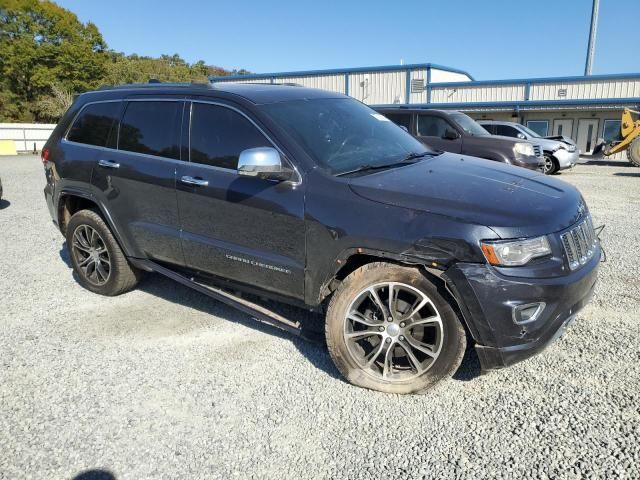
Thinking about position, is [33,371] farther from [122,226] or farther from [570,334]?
[570,334]

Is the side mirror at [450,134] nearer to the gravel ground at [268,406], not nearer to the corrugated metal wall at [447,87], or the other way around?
the gravel ground at [268,406]

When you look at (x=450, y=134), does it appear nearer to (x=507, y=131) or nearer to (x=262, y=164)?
(x=507, y=131)

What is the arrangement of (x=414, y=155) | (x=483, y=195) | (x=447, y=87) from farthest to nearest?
(x=447, y=87), (x=414, y=155), (x=483, y=195)

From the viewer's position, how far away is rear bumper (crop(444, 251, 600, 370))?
8.69 ft

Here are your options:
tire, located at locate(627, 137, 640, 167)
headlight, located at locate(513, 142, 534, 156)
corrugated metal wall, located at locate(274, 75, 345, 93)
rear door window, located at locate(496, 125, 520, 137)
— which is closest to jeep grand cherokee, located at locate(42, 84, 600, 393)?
headlight, located at locate(513, 142, 534, 156)

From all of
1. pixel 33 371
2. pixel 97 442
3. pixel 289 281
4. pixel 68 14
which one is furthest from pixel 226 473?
pixel 68 14

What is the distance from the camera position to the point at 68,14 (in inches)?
2210

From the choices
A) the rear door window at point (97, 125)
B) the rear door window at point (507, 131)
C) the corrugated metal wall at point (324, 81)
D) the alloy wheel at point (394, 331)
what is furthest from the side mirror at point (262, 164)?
the corrugated metal wall at point (324, 81)

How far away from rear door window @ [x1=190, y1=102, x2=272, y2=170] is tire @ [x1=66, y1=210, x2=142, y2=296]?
1423 millimetres

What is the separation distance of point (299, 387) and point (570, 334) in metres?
2.17

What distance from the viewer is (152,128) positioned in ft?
13.6

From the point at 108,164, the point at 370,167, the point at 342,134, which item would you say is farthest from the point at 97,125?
the point at 370,167

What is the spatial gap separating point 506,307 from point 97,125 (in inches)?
157

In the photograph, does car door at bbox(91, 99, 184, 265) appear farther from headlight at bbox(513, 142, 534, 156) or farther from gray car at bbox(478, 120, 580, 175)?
gray car at bbox(478, 120, 580, 175)
